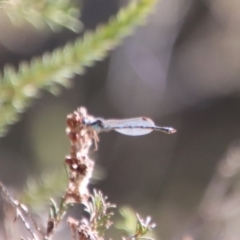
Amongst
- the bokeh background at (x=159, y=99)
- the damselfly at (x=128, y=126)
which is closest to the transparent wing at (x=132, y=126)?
the damselfly at (x=128, y=126)

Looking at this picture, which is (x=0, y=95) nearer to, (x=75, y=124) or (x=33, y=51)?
(x=75, y=124)

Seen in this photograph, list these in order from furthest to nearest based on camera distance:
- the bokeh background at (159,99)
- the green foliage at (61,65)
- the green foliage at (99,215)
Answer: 1. the bokeh background at (159,99)
2. the green foliage at (61,65)
3. the green foliage at (99,215)

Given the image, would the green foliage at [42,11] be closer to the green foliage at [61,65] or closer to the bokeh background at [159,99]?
the green foliage at [61,65]

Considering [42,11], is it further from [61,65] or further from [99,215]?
[99,215]

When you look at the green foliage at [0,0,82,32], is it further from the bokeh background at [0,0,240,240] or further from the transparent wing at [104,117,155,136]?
the bokeh background at [0,0,240,240]

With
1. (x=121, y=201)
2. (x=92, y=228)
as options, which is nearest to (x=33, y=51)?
(x=121, y=201)

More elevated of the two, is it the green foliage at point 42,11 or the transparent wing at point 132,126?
the green foliage at point 42,11

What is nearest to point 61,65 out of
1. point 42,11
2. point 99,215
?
point 42,11

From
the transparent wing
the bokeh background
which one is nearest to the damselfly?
the transparent wing
